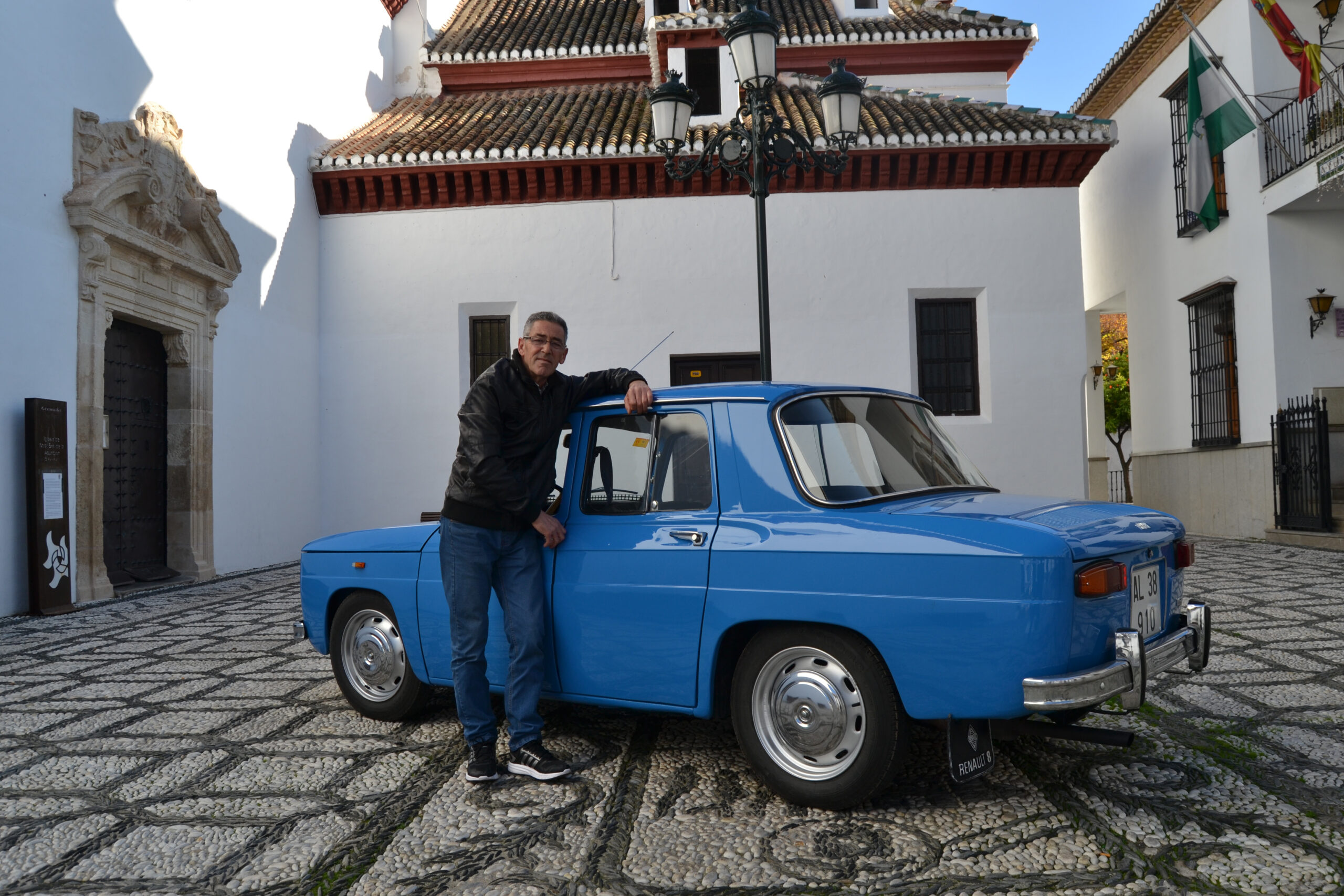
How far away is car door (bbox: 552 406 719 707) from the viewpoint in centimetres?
324

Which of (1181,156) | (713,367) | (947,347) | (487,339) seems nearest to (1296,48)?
(1181,156)

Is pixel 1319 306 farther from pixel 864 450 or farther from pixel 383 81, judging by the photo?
pixel 383 81

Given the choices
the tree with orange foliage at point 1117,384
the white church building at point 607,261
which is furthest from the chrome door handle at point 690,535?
the tree with orange foliage at point 1117,384

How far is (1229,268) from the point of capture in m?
14.6

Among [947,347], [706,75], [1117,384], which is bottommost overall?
[947,347]

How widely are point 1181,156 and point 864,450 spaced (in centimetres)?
1593

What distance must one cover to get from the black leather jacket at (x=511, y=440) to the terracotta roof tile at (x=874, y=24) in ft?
42.9

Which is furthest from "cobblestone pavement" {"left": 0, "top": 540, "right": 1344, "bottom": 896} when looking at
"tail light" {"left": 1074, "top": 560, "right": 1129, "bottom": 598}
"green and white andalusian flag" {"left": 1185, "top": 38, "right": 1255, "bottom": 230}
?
"green and white andalusian flag" {"left": 1185, "top": 38, "right": 1255, "bottom": 230}

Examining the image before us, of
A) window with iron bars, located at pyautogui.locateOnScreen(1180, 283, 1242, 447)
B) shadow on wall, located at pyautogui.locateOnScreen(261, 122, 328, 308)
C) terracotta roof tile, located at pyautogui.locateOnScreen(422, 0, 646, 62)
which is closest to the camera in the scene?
shadow on wall, located at pyautogui.locateOnScreen(261, 122, 328, 308)

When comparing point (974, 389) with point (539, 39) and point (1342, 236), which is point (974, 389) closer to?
point (1342, 236)

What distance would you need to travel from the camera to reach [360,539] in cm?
429

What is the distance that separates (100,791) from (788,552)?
268cm

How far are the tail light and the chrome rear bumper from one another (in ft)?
0.52

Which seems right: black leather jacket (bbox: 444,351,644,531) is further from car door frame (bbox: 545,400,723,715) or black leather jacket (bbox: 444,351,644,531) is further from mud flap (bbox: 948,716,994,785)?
mud flap (bbox: 948,716,994,785)
